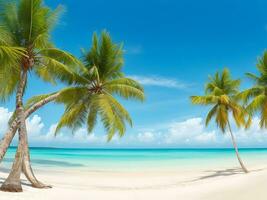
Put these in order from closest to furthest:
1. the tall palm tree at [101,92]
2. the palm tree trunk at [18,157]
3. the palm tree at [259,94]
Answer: the palm tree trunk at [18,157]
the tall palm tree at [101,92]
the palm tree at [259,94]

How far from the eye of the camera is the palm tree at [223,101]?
1952 centimetres

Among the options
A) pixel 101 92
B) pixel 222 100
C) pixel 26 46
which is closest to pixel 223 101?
pixel 222 100

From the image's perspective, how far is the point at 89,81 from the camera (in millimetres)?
13570

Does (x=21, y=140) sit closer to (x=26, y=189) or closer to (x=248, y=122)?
(x=26, y=189)

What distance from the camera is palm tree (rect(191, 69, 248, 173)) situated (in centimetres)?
1952

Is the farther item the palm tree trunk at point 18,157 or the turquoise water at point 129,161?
the turquoise water at point 129,161

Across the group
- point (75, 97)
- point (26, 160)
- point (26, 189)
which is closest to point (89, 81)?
point (75, 97)

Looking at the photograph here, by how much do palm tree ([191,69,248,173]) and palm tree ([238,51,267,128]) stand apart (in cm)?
68

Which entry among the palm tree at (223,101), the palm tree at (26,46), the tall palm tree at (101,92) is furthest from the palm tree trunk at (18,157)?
the palm tree at (223,101)

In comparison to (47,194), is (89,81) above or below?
above

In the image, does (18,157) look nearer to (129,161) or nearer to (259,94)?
(259,94)

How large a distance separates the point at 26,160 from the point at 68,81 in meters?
3.94

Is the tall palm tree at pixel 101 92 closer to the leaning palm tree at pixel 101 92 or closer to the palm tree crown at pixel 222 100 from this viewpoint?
the leaning palm tree at pixel 101 92

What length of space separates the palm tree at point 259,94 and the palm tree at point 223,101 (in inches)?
26.9
